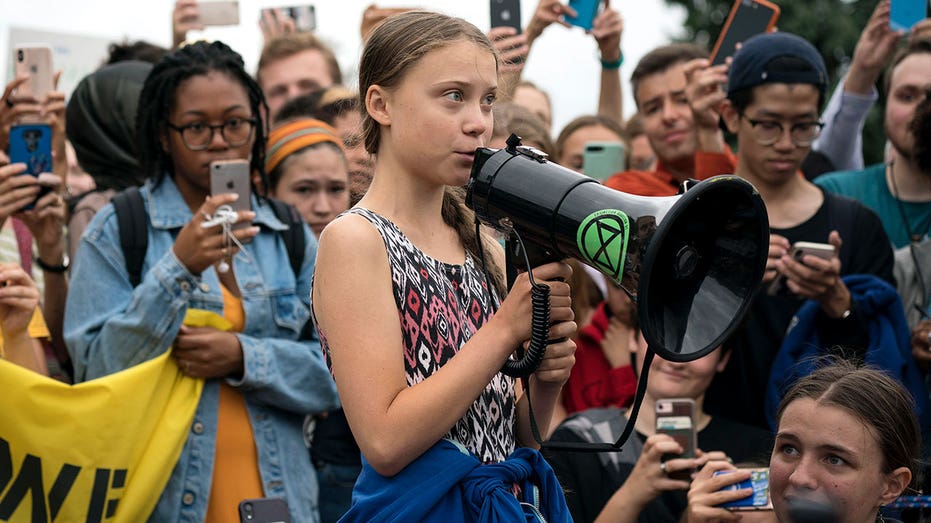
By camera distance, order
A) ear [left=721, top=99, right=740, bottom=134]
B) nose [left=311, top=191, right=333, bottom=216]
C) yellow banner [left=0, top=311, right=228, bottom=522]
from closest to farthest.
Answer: yellow banner [left=0, top=311, right=228, bottom=522], ear [left=721, top=99, right=740, bottom=134], nose [left=311, top=191, right=333, bottom=216]

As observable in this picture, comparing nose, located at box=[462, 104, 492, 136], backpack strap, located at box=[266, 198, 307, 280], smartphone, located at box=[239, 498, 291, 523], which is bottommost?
smartphone, located at box=[239, 498, 291, 523]

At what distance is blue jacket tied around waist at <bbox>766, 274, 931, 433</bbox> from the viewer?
4.49 metres

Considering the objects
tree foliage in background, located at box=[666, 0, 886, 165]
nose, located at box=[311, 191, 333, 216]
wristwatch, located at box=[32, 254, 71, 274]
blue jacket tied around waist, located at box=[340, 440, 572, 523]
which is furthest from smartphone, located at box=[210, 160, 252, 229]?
tree foliage in background, located at box=[666, 0, 886, 165]

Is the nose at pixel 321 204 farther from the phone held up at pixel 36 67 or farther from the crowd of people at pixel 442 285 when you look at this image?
the phone held up at pixel 36 67

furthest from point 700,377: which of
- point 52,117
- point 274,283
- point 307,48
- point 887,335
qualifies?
point 307,48

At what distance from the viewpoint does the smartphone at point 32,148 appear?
462cm

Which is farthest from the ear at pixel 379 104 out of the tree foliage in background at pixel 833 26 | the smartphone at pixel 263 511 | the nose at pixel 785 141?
the tree foliage in background at pixel 833 26

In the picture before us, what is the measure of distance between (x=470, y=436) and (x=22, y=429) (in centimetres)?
171

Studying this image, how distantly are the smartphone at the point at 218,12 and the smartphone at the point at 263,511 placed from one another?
358 centimetres

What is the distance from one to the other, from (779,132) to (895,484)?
1856 millimetres

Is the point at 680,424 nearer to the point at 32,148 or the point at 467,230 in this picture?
the point at 467,230

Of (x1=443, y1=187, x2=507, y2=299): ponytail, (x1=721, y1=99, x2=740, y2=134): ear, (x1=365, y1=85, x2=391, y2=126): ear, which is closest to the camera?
(x1=365, y1=85, x2=391, y2=126): ear

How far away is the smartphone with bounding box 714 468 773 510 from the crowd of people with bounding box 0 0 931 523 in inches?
0.9

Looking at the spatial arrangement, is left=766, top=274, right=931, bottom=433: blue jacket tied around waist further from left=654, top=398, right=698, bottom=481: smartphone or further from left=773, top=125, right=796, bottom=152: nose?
left=773, top=125, right=796, bottom=152: nose
